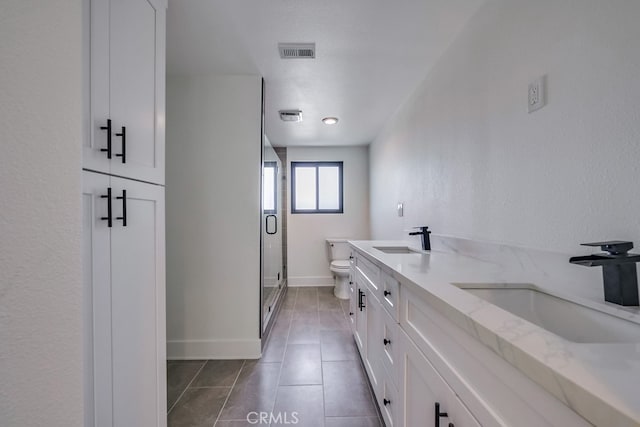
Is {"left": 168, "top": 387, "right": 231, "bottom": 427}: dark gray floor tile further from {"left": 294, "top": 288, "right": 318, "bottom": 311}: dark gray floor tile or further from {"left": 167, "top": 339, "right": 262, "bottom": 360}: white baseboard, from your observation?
{"left": 294, "top": 288, "right": 318, "bottom": 311}: dark gray floor tile

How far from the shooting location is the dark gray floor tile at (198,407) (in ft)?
4.66

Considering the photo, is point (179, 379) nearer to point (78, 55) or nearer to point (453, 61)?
point (78, 55)

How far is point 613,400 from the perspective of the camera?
0.33 meters

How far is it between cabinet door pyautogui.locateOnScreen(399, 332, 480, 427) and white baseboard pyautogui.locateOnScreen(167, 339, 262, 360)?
1348mm

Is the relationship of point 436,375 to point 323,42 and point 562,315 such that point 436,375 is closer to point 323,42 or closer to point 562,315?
point 562,315

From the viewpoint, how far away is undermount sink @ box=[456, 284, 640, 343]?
669mm

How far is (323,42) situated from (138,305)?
174cm

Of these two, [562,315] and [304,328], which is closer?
[562,315]

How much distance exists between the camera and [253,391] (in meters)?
1.67

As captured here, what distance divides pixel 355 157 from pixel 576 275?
3498 millimetres

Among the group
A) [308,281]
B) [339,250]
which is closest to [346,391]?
[339,250]

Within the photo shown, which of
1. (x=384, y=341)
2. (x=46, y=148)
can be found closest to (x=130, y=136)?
(x=46, y=148)

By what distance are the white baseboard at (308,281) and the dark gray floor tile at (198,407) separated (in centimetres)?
244

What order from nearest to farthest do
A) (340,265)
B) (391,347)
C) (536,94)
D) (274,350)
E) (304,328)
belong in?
(536,94) → (391,347) → (274,350) → (304,328) → (340,265)
